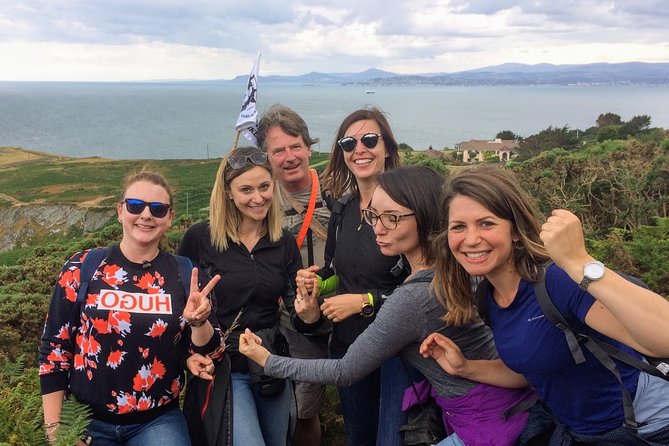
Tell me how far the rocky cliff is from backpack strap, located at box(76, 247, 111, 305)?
38695mm

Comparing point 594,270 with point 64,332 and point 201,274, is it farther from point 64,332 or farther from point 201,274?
point 64,332

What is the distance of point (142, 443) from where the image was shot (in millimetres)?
2965

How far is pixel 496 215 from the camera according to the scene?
91.7 inches

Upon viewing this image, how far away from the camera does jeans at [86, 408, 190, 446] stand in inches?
116

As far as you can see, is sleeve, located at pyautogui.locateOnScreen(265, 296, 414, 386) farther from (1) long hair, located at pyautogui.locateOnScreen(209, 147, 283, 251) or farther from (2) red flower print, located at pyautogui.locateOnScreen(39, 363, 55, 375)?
(2) red flower print, located at pyautogui.locateOnScreen(39, 363, 55, 375)

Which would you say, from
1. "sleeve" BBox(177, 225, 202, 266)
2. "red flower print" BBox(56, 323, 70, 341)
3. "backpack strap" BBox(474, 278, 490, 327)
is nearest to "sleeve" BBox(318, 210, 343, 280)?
"sleeve" BBox(177, 225, 202, 266)

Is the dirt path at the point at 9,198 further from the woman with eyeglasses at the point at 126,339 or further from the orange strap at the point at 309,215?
the woman with eyeglasses at the point at 126,339

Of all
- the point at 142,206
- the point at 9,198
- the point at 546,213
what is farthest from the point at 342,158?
the point at 9,198

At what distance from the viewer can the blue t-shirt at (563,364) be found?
205 cm

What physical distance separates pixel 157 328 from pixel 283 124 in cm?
197

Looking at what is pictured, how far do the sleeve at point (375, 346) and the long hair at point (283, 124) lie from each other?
83.5 inches

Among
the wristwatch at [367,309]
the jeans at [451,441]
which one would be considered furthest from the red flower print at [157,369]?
the jeans at [451,441]

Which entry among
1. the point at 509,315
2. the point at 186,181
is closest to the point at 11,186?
the point at 186,181

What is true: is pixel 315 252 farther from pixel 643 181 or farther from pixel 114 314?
pixel 643 181
